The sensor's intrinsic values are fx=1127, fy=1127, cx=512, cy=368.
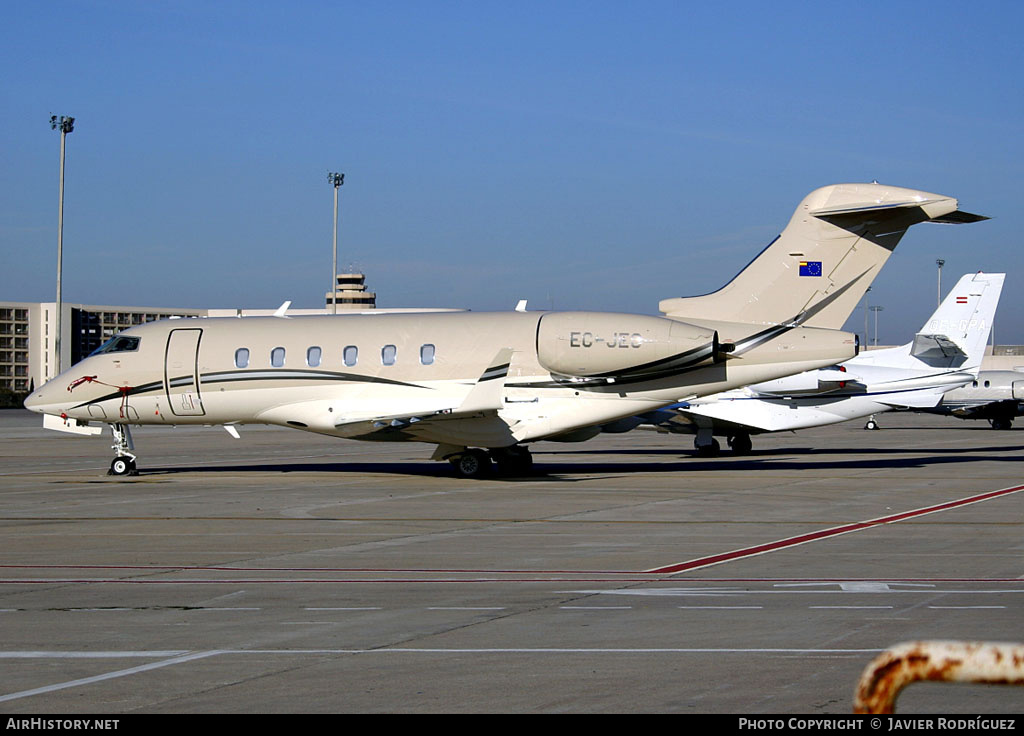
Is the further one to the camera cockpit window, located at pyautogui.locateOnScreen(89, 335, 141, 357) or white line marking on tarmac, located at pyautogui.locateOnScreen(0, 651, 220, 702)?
cockpit window, located at pyautogui.locateOnScreen(89, 335, 141, 357)

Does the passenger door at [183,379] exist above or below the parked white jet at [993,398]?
above

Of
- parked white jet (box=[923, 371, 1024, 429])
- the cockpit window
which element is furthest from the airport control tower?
the cockpit window

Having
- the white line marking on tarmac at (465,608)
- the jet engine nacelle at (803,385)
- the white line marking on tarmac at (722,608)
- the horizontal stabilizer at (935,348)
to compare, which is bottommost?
the white line marking on tarmac at (465,608)

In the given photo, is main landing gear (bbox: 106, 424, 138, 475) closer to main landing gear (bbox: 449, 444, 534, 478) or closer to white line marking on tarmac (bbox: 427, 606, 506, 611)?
main landing gear (bbox: 449, 444, 534, 478)

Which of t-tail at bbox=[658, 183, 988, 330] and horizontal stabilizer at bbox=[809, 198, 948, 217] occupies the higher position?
horizontal stabilizer at bbox=[809, 198, 948, 217]

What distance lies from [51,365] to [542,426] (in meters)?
71.2

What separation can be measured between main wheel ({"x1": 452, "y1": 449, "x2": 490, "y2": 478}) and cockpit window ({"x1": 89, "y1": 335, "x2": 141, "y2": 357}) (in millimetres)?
8352

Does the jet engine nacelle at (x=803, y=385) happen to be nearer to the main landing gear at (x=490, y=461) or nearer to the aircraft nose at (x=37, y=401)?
the main landing gear at (x=490, y=461)

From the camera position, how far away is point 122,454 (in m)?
27.0

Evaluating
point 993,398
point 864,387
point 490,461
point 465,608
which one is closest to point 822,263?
point 490,461

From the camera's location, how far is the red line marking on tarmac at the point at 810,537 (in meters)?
13.0

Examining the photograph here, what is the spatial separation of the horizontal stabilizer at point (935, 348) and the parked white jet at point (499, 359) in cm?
1559

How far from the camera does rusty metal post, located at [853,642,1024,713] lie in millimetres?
3033

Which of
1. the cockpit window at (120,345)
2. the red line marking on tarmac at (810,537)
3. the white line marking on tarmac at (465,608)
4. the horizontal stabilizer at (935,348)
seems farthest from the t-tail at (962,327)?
the white line marking on tarmac at (465,608)
